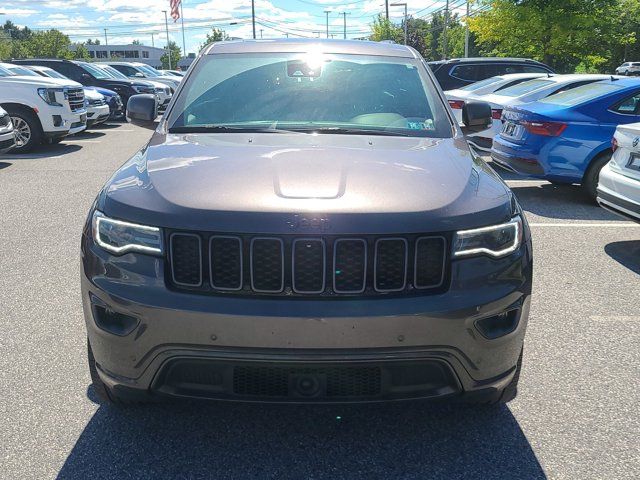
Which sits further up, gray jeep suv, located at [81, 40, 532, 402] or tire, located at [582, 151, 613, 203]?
gray jeep suv, located at [81, 40, 532, 402]

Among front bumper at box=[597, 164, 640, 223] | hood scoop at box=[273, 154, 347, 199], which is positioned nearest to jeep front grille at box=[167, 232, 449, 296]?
hood scoop at box=[273, 154, 347, 199]

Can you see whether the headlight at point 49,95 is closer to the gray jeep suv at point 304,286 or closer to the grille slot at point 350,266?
the gray jeep suv at point 304,286

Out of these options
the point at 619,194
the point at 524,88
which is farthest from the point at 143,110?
the point at 524,88

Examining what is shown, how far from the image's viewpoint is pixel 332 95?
385 centimetres

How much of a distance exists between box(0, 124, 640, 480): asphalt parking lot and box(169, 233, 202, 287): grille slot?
0.59 metres

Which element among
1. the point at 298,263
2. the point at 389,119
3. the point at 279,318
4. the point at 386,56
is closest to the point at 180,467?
the point at 279,318

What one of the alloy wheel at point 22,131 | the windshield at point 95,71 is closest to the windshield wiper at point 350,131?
the alloy wheel at point 22,131

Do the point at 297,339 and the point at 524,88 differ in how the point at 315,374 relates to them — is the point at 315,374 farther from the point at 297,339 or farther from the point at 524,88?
the point at 524,88

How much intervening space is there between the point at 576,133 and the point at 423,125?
16.3 feet

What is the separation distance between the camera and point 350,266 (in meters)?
2.42

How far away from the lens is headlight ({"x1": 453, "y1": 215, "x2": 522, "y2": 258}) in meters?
2.47

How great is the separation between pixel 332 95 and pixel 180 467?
7.26 ft

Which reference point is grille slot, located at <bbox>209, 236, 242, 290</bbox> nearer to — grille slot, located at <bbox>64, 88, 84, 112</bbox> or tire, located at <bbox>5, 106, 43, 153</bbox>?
tire, located at <bbox>5, 106, 43, 153</bbox>

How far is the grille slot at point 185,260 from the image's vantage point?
2.43 meters
